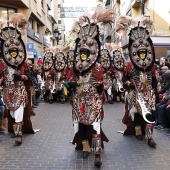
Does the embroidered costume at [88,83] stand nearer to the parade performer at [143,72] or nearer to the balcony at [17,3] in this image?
the parade performer at [143,72]

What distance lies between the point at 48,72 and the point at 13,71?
21.3 ft

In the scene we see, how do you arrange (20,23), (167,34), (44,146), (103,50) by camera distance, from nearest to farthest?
(44,146) < (20,23) < (103,50) < (167,34)

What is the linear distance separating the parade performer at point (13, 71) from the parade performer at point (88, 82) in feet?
4.86

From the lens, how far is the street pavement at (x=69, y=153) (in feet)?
15.9

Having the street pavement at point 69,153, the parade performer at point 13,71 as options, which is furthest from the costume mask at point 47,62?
the parade performer at point 13,71

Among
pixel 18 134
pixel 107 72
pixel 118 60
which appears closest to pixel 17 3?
pixel 107 72

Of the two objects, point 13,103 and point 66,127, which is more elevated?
point 13,103

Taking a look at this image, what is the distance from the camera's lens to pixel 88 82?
16.9 ft

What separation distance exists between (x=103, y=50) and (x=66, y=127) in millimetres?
5412

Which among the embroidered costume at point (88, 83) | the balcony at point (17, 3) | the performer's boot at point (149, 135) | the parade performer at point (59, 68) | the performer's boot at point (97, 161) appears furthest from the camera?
the balcony at point (17, 3)

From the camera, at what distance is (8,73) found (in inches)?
246

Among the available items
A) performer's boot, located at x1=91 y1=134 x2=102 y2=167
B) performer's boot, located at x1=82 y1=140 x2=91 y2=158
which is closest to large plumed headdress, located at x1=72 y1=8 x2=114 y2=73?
performer's boot, located at x1=91 y1=134 x2=102 y2=167

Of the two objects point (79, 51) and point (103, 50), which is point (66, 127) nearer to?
point (79, 51)

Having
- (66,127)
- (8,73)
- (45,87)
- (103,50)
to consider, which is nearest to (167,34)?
(103,50)
